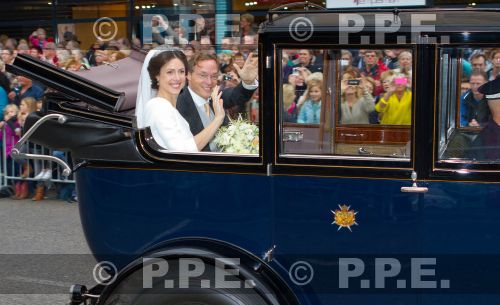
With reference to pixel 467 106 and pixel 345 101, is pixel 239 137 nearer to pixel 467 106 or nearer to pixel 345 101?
pixel 345 101

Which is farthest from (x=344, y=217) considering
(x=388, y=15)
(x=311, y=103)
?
(x=388, y=15)

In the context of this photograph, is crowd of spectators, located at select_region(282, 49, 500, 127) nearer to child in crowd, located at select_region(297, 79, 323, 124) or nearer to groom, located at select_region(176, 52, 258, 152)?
child in crowd, located at select_region(297, 79, 323, 124)

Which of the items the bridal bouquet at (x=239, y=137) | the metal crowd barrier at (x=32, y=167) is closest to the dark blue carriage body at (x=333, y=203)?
the bridal bouquet at (x=239, y=137)

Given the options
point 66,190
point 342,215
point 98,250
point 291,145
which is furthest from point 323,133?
point 66,190

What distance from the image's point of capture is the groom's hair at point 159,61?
3.83 meters

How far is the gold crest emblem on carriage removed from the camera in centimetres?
338

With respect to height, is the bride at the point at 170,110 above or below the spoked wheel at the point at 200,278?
above

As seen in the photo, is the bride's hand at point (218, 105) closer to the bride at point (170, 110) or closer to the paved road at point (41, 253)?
the bride at point (170, 110)

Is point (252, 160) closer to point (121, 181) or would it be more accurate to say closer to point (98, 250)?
point (121, 181)

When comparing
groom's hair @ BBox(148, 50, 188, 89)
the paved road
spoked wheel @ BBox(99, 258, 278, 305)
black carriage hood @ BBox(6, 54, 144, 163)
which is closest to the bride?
groom's hair @ BBox(148, 50, 188, 89)

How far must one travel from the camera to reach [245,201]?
11.5ft

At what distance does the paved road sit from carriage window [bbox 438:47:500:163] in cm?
324

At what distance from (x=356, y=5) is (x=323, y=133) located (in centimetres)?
552

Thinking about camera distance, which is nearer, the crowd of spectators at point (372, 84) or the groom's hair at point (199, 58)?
the crowd of spectators at point (372, 84)
